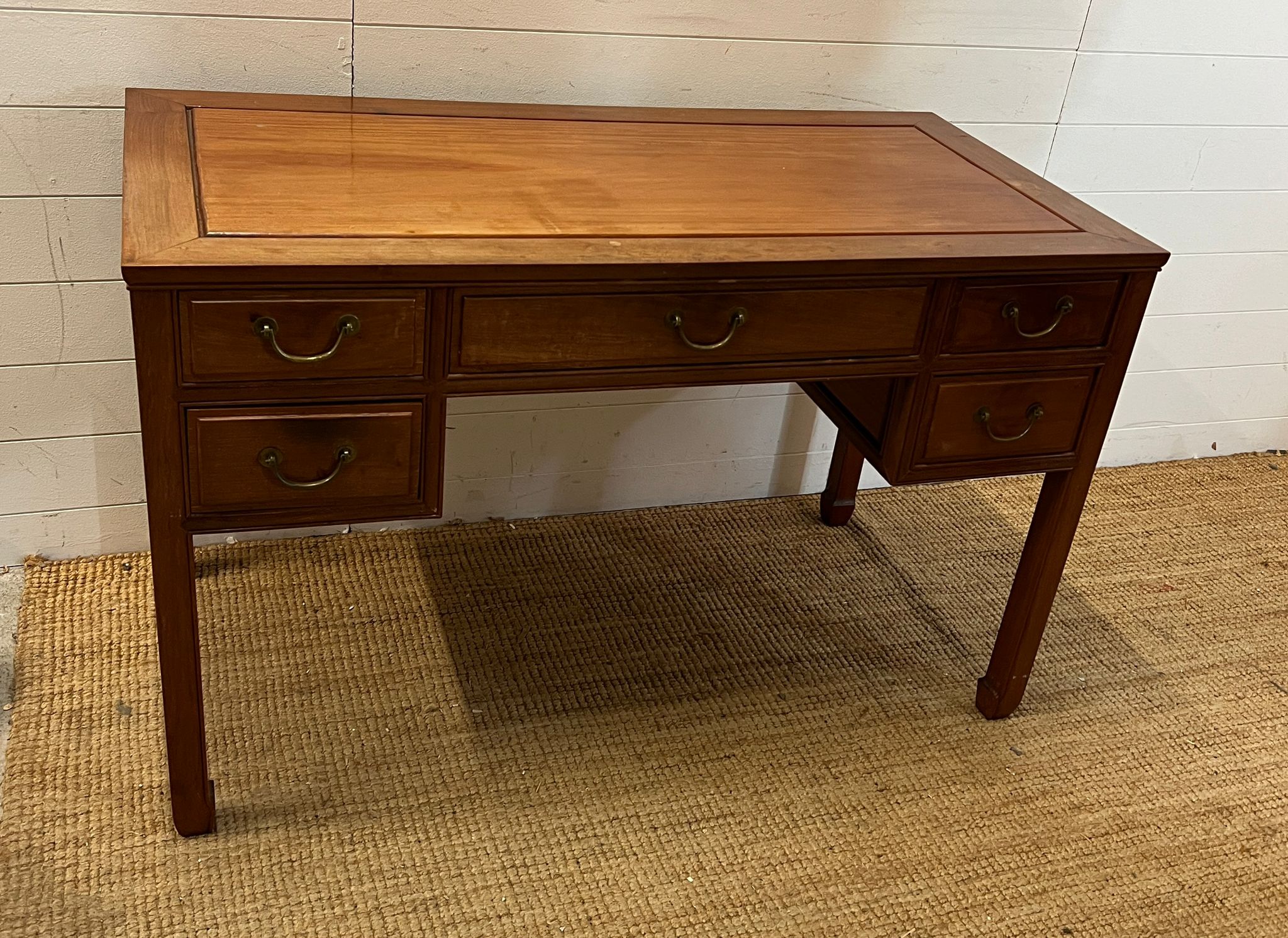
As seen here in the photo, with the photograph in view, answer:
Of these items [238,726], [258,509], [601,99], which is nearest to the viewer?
[258,509]

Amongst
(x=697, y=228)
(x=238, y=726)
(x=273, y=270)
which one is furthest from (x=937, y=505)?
(x=273, y=270)

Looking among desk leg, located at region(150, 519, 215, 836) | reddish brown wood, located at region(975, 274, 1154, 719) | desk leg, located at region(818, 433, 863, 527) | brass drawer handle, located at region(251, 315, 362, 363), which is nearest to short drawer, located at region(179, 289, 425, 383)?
brass drawer handle, located at region(251, 315, 362, 363)

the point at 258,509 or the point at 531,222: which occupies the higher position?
the point at 531,222

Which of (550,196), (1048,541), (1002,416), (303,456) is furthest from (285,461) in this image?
(1048,541)

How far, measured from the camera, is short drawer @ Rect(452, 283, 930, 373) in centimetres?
131

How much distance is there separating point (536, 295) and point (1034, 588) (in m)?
0.85

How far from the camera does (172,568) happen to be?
4.32ft

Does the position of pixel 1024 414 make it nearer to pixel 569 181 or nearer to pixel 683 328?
pixel 683 328

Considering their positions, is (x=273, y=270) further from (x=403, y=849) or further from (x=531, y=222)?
(x=403, y=849)

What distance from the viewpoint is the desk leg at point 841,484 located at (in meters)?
2.16

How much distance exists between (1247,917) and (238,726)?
128 cm

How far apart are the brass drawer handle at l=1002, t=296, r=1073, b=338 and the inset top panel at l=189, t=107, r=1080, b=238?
0.09m

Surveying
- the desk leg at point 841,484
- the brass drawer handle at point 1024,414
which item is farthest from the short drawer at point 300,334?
the desk leg at point 841,484

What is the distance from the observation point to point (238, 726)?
1.65 meters
